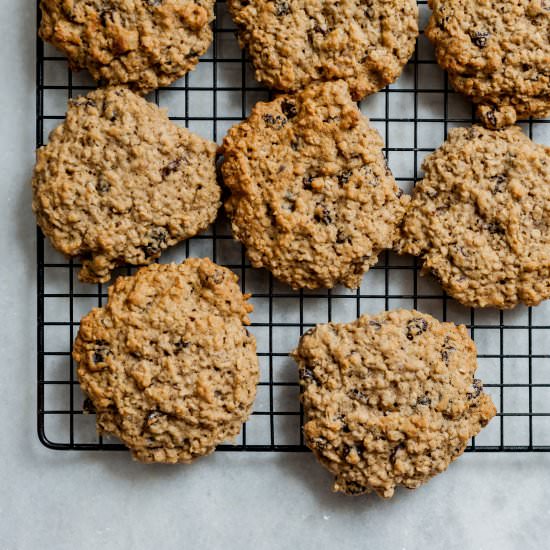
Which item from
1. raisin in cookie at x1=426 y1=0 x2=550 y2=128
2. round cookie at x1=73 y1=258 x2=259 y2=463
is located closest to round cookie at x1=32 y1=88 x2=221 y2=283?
round cookie at x1=73 y1=258 x2=259 y2=463

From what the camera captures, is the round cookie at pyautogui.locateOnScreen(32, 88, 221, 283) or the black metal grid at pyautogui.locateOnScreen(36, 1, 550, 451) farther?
the black metal grid at pyautogui.locateOnScreen(36, 1, 550, 451)

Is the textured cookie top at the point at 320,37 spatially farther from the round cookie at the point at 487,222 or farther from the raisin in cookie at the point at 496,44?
the round cookie at the point at 487,222

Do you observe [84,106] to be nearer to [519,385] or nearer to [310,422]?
[310,422]

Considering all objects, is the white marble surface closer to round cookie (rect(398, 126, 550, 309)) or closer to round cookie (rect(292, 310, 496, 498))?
round cookie (rect(292, 310, 496, 498))

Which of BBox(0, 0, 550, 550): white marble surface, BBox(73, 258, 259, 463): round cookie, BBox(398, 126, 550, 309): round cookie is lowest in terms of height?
BBox(0, 0, 550, 550): white marble surface

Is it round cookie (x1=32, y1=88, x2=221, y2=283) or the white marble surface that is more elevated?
round cookie (x1=32, y1=88, x2=221, y2=283)
